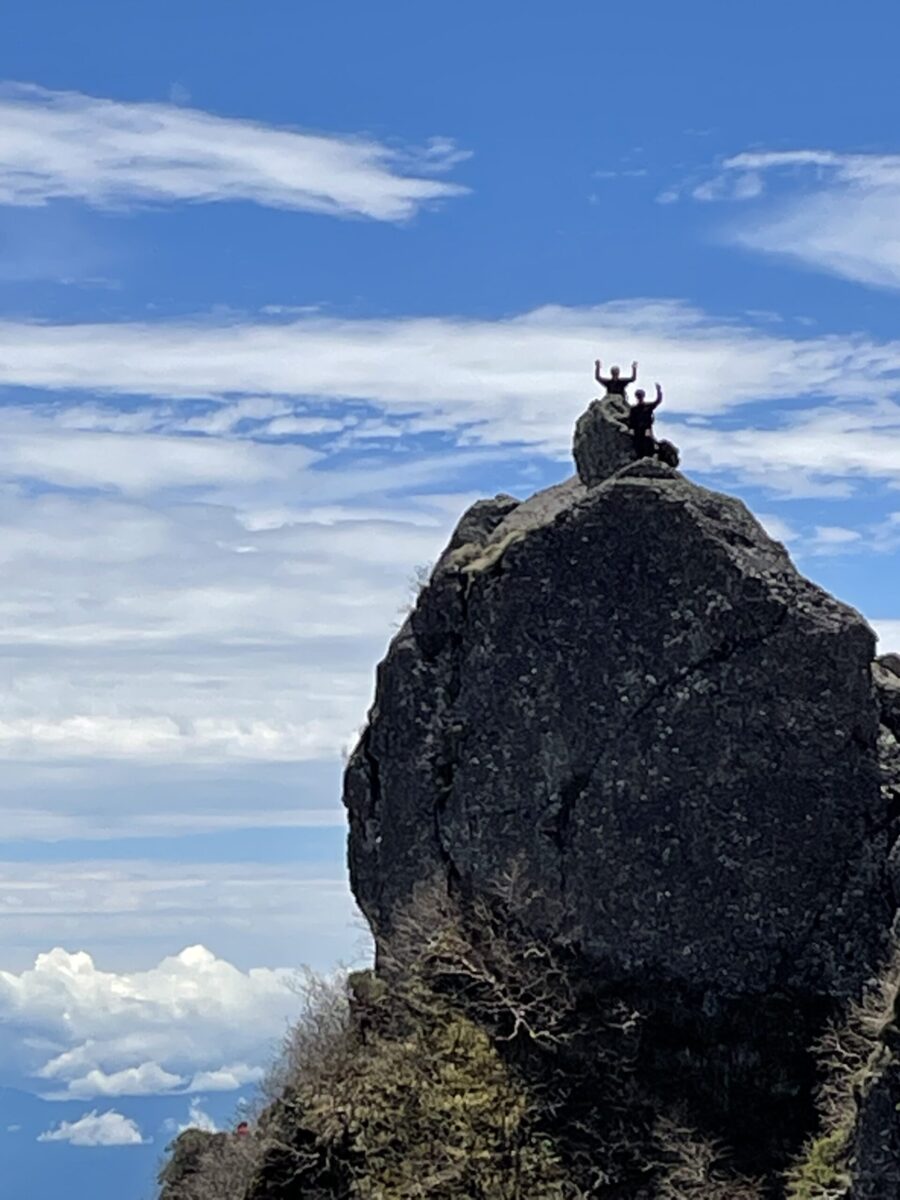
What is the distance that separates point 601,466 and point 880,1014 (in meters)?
16.6

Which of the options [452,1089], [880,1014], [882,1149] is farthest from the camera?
[452,1089]

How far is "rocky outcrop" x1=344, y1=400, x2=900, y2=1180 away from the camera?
5322cm

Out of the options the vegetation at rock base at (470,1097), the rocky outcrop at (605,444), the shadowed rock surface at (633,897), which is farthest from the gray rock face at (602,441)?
the vegetation at rock base at (470,1097)

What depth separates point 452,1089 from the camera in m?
52.8

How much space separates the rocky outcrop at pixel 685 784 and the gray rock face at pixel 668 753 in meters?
0.05

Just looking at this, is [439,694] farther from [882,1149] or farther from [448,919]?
[882,1149]

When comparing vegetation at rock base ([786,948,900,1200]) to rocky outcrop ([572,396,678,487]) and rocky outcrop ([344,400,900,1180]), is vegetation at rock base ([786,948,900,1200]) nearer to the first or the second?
rocky outcrop ([344,400,900,1180])

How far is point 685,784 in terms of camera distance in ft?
178

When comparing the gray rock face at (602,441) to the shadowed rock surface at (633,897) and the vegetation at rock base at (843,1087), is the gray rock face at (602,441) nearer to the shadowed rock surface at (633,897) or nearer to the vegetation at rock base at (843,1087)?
the shadowed rock surface at (633,897)

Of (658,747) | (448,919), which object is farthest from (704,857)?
(448,919)

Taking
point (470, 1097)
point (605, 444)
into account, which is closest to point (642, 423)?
point (605, 444)

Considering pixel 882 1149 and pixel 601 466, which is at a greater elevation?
pixel 601 466

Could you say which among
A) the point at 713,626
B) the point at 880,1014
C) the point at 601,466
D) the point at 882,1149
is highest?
the point at 601,466

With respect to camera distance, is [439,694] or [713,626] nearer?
[713,626]
